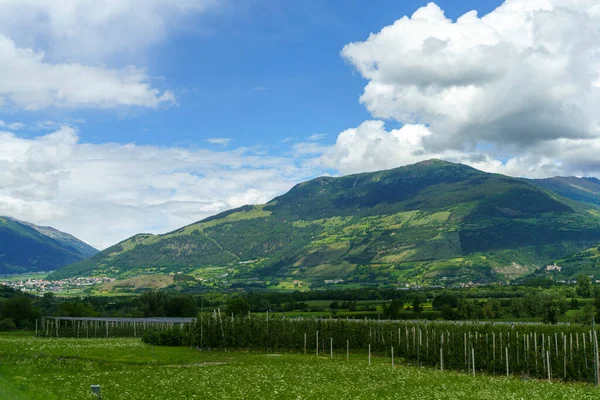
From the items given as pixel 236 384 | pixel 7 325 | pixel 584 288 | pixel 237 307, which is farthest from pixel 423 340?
pixel 584 288

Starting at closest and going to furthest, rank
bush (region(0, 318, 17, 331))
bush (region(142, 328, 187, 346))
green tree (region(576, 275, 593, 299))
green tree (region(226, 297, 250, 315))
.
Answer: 1. bush (region(142, 328, 187, 346))
2. green tree (region(226, 297, 250, 315))
3. bush (region(0, 318, 17, 331))
4. green tree (region(576, 275, 593, 299))

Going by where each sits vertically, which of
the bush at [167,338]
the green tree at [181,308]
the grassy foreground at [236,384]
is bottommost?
the green tree at [181,308]

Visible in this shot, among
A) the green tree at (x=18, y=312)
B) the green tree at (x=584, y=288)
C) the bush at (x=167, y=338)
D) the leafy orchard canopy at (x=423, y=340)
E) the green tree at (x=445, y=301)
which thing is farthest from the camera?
the green tree at (x=584, y=288)

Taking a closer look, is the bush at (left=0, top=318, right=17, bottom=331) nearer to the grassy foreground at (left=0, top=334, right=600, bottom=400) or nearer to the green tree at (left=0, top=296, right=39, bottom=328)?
the green tree at (left=0, top=296, right=39, bottom=328)

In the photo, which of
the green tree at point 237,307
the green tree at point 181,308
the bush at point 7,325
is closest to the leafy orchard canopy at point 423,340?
the green tree at point 237,307

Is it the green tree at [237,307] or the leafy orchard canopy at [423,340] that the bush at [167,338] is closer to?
the leafy orchard canopy at [423,340]

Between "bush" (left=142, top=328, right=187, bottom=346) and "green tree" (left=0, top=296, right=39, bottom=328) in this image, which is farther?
"green tree" (left=0, top=296, right=39, bottom=328)

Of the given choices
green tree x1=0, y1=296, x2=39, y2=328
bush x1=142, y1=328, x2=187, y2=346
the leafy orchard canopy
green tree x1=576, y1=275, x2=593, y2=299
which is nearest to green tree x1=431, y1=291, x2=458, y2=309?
green tree x1=576, y1=275, x2=593, y2=299

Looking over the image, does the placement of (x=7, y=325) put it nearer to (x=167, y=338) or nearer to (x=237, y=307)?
(x=237, y=307)

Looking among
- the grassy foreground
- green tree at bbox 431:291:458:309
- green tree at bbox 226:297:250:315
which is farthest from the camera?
green tree at bbox 431:291:458:309

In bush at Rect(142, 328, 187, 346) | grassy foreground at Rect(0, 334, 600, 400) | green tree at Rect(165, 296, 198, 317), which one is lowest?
green tree at Rect(165, 296, 198, 317)

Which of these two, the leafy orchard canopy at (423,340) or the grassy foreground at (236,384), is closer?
the grassy foreground at (236,384)

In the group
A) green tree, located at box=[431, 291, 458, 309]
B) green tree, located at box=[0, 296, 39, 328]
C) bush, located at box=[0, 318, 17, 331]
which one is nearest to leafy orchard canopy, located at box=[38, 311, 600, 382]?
bush, located at box=[0, 318, 17, 331]

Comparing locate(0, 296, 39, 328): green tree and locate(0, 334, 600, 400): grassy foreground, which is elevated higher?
locate(0, 334, 600, 400): grassy foreground
